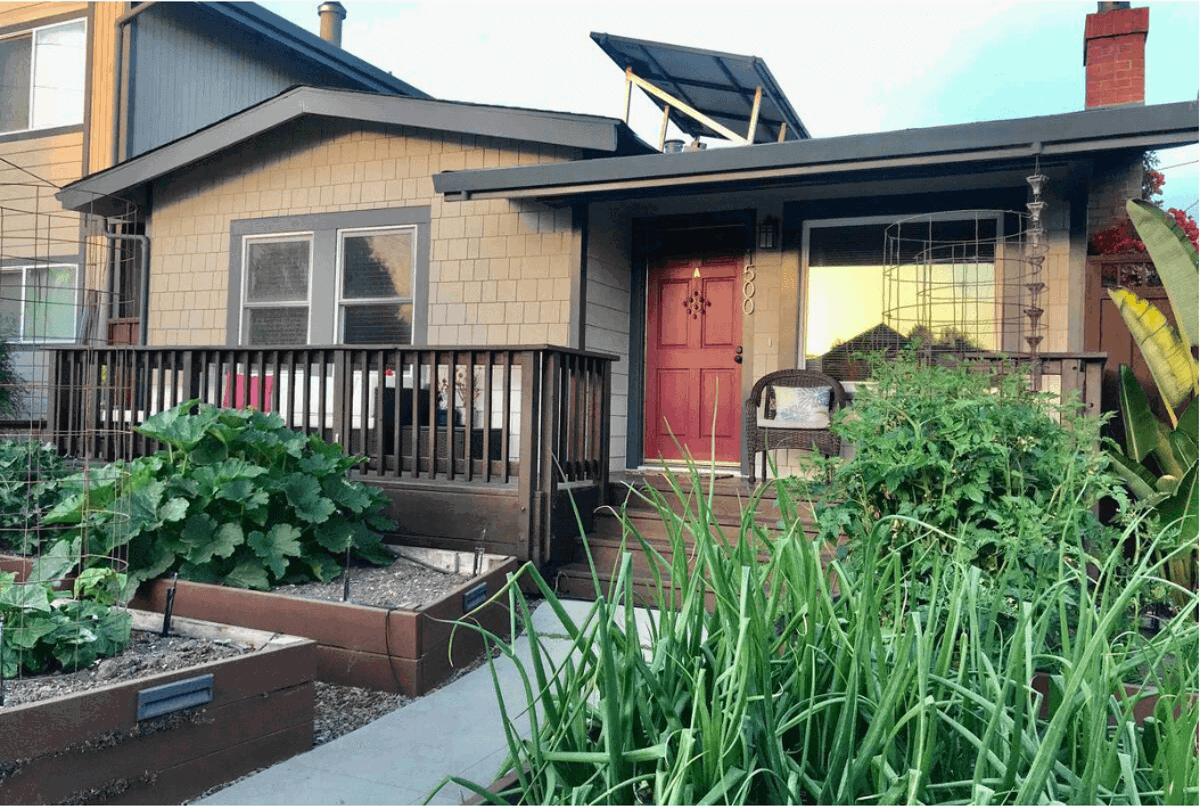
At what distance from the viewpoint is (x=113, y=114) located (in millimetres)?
10133

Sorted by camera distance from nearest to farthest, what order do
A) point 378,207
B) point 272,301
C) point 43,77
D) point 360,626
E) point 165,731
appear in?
1. point 165,731
2. point 360,626
3. point 378,207
4. point 272,301
5. point 43,77

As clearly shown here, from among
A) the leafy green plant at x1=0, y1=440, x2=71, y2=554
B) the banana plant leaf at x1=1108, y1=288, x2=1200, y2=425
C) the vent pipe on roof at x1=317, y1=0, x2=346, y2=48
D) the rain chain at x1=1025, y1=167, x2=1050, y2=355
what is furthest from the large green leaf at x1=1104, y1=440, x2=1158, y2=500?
the vent pipe on roof at x1=317, y1=0, x2=346, y2=48

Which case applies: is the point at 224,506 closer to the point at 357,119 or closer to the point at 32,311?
the point at 357,119

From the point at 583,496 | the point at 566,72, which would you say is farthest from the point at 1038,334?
the point at 566,72

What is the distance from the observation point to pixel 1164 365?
4.98 m

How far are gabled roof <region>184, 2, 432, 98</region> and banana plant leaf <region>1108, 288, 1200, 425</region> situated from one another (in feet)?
31.3

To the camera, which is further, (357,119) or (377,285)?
(377,285)

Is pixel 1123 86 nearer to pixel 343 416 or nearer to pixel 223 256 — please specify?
pixel 343 416

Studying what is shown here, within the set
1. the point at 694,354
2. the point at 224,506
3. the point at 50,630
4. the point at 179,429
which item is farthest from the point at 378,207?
the point at 50,630

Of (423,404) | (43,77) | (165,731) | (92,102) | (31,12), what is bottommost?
(165,731)

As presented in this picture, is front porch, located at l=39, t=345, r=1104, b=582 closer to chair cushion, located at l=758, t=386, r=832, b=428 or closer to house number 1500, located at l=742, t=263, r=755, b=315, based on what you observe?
chair cushion, located at l=758, t=386, r=832, b=428

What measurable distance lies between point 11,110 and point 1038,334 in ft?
38.0

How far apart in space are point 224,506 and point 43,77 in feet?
30.9

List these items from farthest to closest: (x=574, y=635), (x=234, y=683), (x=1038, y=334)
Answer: (x=1038, y=334)
(x=234, y=683)
(x=574, y=635)
